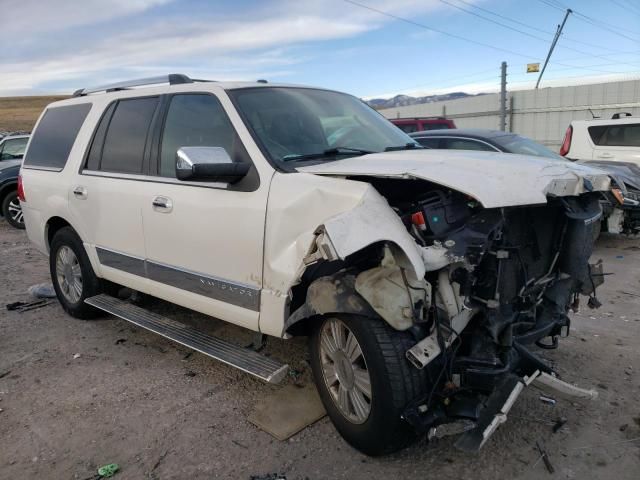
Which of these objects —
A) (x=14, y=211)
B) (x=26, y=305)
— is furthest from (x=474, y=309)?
(x=14, y=211)

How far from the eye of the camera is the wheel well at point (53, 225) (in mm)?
5349

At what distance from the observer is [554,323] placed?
3314 millimetres

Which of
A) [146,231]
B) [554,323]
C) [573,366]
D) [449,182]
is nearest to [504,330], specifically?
[554,323]

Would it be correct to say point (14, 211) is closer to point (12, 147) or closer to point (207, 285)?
point (12, 147)

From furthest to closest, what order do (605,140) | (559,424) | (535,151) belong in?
(605,140) < (535,151) < (559,424)

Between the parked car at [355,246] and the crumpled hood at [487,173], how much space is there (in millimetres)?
13

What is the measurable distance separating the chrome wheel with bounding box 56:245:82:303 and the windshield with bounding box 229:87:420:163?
8.56ft

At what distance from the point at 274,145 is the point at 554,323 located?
2.04 metres

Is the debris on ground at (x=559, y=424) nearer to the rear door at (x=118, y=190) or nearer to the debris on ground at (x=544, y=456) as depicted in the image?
the debris on ground at (x=544, y=456)

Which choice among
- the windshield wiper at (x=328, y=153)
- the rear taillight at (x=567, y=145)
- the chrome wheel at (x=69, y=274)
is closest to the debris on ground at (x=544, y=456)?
the windshield wiper at (x=328, y=153)

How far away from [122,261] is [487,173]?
3.03m

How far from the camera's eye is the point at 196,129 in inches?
153

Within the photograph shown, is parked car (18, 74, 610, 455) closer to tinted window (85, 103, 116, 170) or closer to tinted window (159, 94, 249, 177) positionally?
tinted window (159, 94, 249, 177)

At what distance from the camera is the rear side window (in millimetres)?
10016
